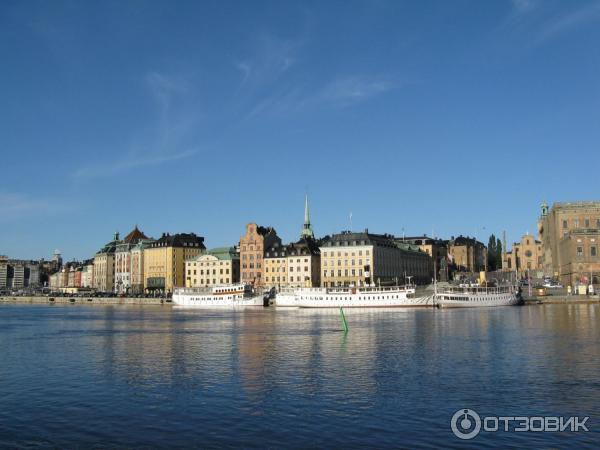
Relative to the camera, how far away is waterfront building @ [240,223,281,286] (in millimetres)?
186875

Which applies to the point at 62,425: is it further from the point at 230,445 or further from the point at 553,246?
the point at 553,246

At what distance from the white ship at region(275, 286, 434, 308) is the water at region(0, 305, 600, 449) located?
2719 inches

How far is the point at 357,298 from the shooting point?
5074 inches

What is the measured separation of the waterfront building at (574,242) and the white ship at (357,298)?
117ft

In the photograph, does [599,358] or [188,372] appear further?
[599,358]

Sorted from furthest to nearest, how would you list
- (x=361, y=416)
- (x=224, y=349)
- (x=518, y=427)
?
(x=224, y=349), (x=361, y=416), (x=518, y=427)

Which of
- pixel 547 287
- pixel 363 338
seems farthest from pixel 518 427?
pixel 547 287

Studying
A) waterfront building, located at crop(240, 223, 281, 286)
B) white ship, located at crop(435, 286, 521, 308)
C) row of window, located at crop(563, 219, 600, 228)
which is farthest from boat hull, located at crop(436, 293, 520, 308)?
waterfront building, located at crop(240, 223, 281, 286)

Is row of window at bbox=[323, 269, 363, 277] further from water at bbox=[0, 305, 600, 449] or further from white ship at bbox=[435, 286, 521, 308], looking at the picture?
water at bbox=[0, 305, 600, 449]

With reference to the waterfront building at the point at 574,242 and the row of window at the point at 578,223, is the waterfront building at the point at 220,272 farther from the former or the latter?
the row of window at the point at 578,223

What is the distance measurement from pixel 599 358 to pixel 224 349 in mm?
26328

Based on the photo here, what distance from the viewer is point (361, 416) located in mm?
26688

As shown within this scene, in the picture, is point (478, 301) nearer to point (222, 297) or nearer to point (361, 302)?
point (361, 302)

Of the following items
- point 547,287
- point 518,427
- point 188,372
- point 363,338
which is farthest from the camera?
point 547,287
